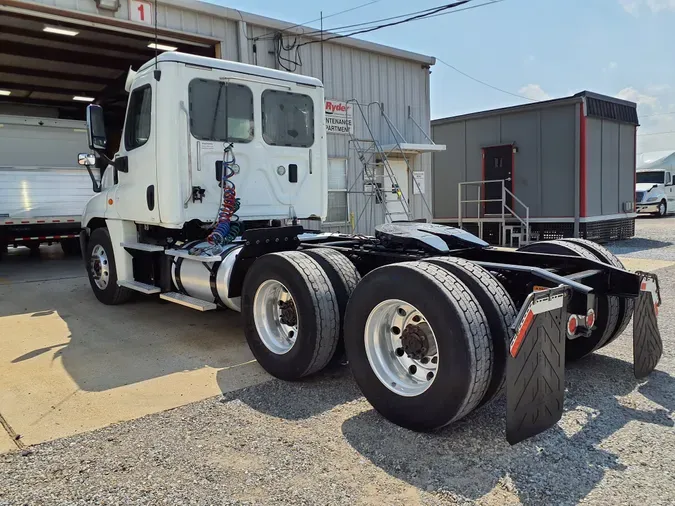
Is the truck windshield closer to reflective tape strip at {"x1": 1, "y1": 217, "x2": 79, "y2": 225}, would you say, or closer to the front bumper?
the front bumper

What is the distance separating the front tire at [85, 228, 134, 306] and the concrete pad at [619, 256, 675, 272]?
8604 mm

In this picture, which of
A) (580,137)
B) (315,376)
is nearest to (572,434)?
(315,376)

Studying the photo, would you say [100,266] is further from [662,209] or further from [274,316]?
[662,209]

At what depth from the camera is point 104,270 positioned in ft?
25.2

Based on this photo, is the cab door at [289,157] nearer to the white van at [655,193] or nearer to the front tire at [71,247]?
the front tire at [71,247]

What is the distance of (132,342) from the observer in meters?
5.96

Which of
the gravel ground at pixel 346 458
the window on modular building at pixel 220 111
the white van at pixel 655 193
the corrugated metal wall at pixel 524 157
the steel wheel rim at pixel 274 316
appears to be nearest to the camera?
the gravel ground at pixel 346 458

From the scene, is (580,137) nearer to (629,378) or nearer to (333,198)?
(333,198)

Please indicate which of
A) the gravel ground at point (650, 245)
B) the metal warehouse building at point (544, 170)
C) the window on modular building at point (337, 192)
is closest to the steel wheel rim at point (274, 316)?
the window on modular building at point (337, 192)

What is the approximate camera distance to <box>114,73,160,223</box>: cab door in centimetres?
611

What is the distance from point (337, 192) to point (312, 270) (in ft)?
26.7

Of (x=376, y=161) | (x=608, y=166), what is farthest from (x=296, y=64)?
(x=608, y=166)

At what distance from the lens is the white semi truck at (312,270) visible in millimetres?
3254

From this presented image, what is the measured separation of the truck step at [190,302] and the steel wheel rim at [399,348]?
2431 millimetres
